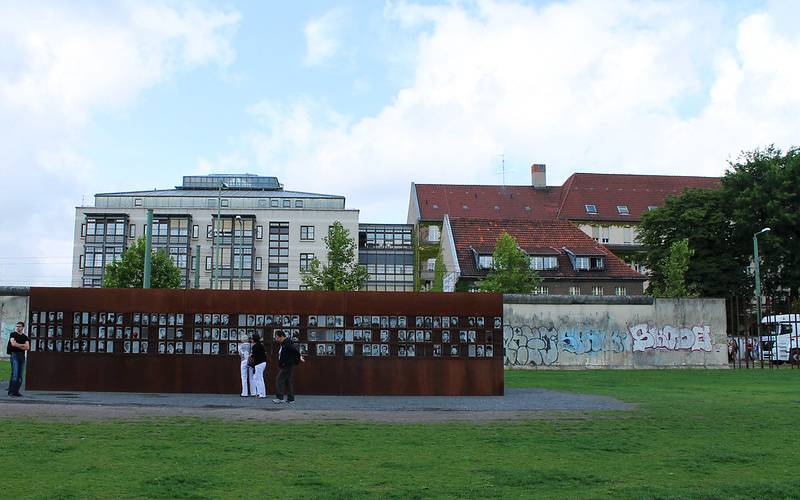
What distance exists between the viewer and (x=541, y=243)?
7094cm

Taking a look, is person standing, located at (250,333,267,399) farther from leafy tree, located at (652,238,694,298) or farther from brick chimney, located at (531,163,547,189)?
brick chimney, located at (531,163,547,189)

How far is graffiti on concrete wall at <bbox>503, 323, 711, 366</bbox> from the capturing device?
4019 cm

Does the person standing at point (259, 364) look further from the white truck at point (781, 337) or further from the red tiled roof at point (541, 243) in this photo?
the red tiled roof at point (541, 243)

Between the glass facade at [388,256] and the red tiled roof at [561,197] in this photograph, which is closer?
the red tiled roof at [561,197]

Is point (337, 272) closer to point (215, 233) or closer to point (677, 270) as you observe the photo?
point (677, 270)

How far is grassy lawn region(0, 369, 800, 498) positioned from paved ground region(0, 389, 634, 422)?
1470 millimetres

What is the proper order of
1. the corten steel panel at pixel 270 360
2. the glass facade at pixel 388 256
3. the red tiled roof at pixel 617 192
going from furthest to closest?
1. the glass facade at pixel 388 256
2. the red tiled roof at pixel 617 192
3. the corten steel panel at pixel 270 360

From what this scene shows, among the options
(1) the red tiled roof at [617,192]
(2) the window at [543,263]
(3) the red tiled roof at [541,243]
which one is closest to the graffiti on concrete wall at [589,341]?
(3) the red tiled roof at [541,243]

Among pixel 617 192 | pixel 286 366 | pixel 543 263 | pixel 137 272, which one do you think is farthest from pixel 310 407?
pixel 617 192

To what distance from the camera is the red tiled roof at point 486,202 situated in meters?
96.3

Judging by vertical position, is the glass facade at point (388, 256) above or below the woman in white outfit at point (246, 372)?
above

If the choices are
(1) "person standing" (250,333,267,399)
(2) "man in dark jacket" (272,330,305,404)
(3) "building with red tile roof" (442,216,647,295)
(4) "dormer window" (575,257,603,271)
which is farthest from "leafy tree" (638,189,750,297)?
(2) "man in dark jacket" (272,330,305,404)

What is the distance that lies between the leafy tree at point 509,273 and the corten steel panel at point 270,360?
30764 mm

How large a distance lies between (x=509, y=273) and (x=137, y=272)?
1068 inches
